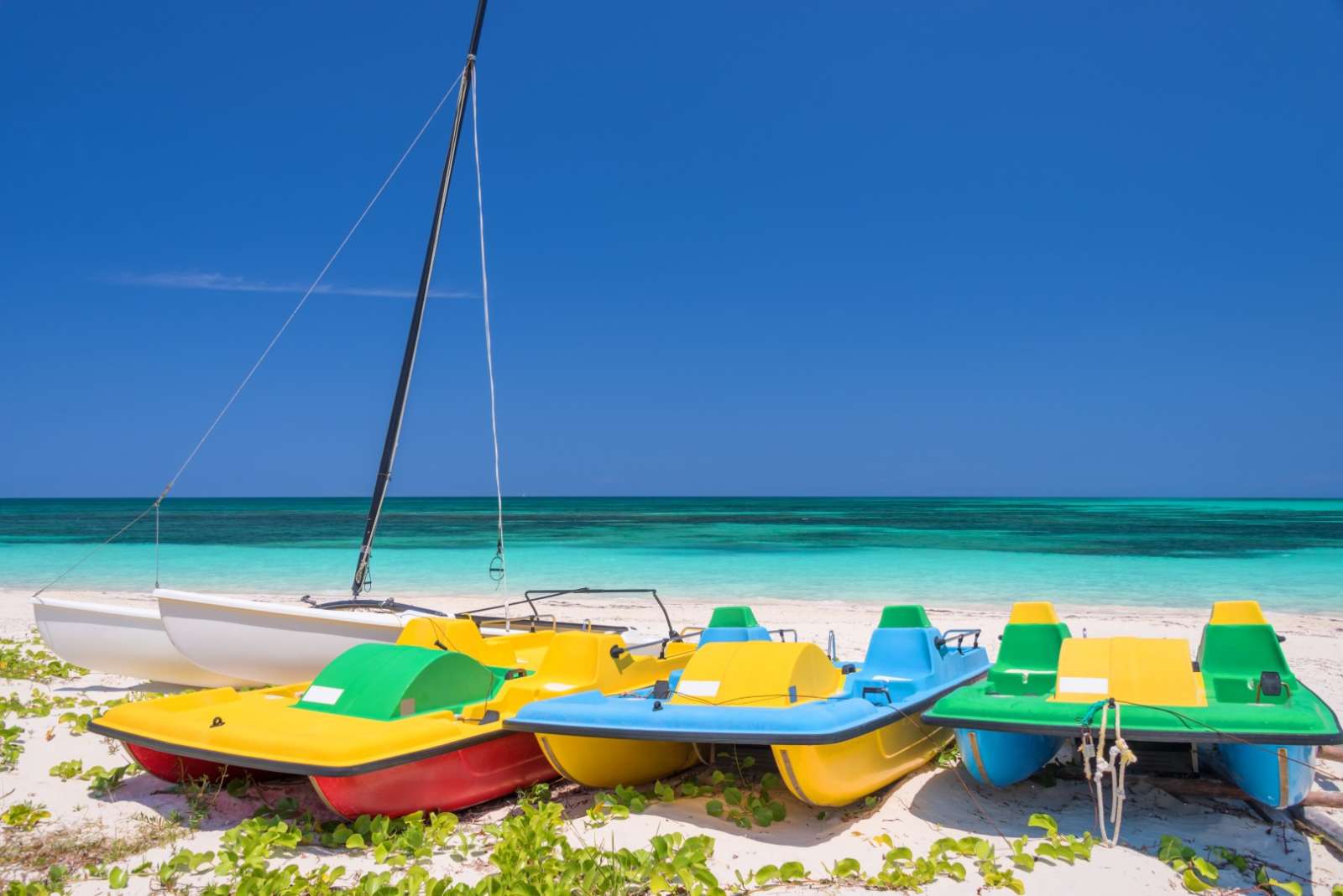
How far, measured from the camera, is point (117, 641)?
9.08 m

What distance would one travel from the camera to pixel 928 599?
20.7m

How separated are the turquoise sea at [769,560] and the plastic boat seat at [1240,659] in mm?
14643

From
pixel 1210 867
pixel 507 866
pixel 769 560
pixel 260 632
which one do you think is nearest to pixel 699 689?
pixel 507 866

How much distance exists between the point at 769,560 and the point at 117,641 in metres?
26.4

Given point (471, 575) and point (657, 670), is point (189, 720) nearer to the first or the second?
point (657, 670)

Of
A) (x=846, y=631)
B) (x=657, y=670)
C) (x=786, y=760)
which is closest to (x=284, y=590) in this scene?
(x=846, y=631)

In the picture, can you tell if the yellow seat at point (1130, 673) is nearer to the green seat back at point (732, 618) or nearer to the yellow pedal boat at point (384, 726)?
the green seat back at point (732, 618)

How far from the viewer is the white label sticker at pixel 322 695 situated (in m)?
5.71

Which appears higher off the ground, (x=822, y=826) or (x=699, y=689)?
(x=699, y=689)

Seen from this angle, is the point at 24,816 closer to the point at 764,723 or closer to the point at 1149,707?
the point at 764,723

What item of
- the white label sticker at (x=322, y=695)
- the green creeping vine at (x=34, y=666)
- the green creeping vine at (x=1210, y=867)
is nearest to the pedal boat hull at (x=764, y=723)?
the white label sticker at (x=322, y=695)

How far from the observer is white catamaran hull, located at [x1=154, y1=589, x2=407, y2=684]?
27.2 feet

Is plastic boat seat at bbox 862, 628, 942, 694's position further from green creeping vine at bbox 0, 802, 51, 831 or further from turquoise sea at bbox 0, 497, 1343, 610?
turquoise sea at bbox 0, 497, 1343, 610

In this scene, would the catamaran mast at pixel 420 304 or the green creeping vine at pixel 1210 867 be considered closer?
the green creeping vine at pixel 1210 867
